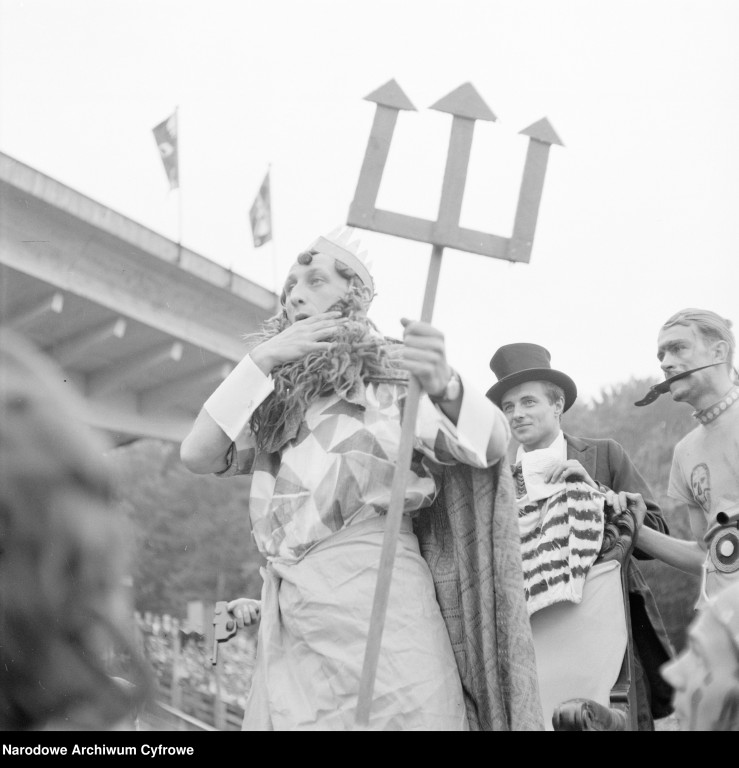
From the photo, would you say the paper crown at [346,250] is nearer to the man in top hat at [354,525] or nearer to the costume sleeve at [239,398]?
the man in top hat at [354,525]

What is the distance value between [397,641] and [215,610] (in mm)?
456

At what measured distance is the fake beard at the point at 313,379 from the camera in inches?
100.0

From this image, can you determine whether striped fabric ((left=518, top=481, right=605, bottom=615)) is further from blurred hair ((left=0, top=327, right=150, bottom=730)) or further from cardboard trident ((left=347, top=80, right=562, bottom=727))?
blurred hair ((left=0, top=327, right=150, bottom=730))

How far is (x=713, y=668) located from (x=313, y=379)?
1.28m

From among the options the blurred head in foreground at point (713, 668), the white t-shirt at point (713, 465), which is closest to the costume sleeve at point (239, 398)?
the white t-shirt at point (713, 465)

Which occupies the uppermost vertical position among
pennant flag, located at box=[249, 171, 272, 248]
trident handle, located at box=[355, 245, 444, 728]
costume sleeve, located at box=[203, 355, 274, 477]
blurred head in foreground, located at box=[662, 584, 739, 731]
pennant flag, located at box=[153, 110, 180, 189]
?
pennant flag, located at box=[153, 110, 180, 189]

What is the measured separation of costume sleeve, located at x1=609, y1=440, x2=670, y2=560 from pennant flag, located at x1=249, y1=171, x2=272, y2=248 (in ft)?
4.64

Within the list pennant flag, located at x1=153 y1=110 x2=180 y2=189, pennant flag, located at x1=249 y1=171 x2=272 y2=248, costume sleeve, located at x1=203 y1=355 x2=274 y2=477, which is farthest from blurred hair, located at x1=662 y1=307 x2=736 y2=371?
pennant flag, located at x1=153 y1=110 x2=180 y2=189

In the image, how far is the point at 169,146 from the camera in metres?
3.86

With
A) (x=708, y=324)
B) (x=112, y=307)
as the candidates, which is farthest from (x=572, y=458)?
(x=112, y=307)

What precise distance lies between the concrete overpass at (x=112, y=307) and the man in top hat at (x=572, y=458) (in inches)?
33.6

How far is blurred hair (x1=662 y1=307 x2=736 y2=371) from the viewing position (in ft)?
9.52
